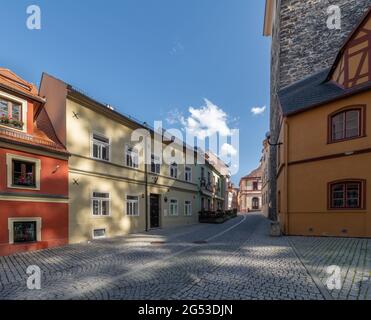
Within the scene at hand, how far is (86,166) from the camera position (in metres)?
12.8

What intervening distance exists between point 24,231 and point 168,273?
6861mm

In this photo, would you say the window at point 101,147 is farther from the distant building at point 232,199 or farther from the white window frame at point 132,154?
the distant building at point 232,199

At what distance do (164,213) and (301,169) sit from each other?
10286mm

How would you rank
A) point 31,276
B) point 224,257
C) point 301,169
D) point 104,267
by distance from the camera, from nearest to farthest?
point 31,276, point 104,267, point 224,257, point 301,169

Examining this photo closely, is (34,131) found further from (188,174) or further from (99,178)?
(188,174)

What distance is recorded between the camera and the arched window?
1112 cm

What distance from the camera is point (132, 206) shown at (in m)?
15.8

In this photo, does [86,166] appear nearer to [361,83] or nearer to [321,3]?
[361,83]

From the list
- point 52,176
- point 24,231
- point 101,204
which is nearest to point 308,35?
point 101,204

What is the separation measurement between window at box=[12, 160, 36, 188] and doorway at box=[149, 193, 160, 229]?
8.51 metres

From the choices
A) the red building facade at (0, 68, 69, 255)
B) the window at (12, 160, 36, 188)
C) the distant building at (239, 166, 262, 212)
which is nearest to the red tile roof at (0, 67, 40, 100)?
the red building facade at (0, 68, 69, 255)
